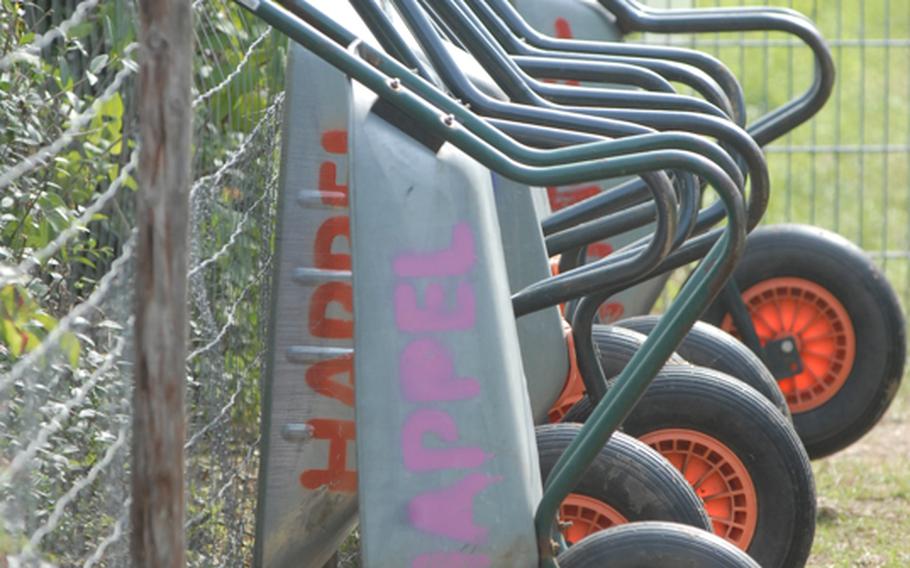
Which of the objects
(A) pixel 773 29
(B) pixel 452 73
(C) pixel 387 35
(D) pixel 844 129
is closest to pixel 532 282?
(B) pixel 452 73

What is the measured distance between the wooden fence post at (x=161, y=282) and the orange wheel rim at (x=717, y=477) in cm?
180

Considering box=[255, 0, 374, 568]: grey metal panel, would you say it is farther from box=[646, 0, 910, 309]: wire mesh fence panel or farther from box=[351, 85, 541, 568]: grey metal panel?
box=[646, 0, 910, 309]: wire mesh fence panel

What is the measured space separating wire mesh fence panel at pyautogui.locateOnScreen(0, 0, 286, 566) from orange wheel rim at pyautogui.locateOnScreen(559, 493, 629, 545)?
0.64 meters

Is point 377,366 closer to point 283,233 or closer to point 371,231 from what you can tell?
point 371,231

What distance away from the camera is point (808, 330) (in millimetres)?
5215

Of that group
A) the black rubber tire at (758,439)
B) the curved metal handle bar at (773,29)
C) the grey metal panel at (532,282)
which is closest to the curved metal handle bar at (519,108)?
the grey metal panel at (532,282)

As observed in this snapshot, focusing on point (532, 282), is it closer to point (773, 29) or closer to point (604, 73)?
point (604, 73)

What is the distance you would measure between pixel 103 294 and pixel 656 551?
3.35 feet

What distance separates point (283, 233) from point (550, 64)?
742 millimetres

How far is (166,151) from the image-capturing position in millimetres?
2010

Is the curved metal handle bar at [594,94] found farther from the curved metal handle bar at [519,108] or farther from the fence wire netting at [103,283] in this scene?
the fence wire netting at [103,283]

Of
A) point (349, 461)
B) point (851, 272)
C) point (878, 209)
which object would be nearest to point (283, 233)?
point (349, 461)

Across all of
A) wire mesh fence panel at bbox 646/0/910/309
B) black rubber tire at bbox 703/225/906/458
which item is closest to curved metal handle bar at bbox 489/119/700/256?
black rubber tire at bbox 703/225/906/458

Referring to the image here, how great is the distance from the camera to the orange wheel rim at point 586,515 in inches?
127
